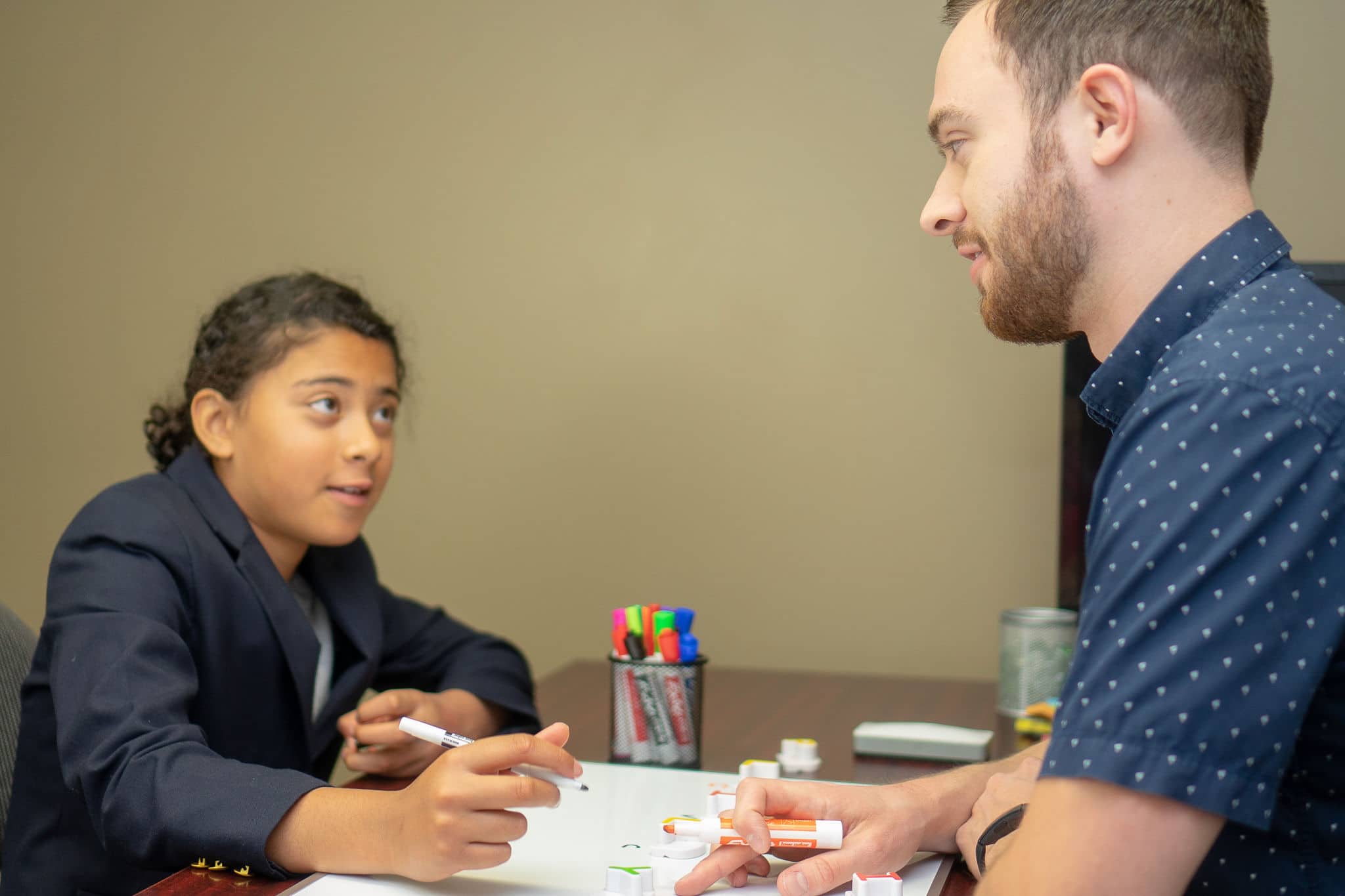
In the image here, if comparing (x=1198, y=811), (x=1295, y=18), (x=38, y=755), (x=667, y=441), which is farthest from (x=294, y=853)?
(x=1295, y=18)

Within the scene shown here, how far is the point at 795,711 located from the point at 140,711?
82cm

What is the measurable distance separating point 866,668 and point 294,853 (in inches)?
53.9

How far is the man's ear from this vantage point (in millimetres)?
726

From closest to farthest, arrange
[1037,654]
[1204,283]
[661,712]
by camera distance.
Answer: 1. [1204,283]
2. [661,712]
3. [1037,654]

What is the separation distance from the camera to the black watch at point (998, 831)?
84 cm

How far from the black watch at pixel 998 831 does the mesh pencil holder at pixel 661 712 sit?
0.40 metres

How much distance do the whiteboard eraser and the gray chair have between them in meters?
0.84

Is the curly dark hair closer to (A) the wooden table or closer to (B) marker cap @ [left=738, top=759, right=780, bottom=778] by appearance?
(A) the wooden table

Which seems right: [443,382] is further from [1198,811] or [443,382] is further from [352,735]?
[1198,811]

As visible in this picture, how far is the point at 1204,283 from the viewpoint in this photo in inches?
27.9

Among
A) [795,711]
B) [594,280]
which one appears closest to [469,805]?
[795,711]

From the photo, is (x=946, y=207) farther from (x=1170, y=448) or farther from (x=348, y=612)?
(x=348, y=612)

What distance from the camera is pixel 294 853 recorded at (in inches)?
33.0

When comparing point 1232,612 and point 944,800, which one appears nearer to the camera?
point 1232,612
